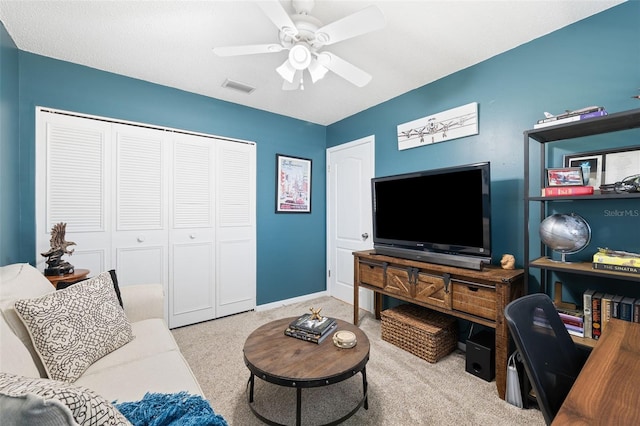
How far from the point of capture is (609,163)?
5.70ft

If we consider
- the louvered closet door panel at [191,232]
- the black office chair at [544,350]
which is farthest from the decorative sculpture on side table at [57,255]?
the black office chair at [544,350]

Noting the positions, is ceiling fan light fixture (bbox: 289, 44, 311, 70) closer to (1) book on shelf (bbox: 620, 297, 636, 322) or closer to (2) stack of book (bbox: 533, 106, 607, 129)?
(2) stack of book (bbox: 533, 106, 607, 129)

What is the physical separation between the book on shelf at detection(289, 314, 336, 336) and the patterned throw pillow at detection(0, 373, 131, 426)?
1.22 m

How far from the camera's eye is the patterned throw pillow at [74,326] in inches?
47.0

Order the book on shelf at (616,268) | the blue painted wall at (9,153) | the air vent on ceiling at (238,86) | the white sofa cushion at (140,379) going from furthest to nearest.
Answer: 1. the air vent on ceiling at (238,86)
2. the blue painted wall at (9,153)
3. the book on shelf at (616,268)
4. the white sofa cushion at (140,379)

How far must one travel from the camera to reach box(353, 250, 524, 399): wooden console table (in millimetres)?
1815

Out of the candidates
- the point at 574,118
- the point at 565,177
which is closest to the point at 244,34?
the point at 574,118

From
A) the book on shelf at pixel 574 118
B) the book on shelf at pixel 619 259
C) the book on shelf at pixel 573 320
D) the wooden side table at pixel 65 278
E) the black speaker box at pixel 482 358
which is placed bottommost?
the black speaker box at pixel 482 358

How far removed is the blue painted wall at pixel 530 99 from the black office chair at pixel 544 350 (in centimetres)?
118

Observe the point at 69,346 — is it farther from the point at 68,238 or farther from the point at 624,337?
the point at 624,337

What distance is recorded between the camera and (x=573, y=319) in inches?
65.8

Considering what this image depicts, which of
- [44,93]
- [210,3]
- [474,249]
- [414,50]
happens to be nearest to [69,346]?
[210,3]

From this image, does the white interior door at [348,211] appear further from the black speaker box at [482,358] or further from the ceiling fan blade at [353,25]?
the ceiling fan blade at [353,25]

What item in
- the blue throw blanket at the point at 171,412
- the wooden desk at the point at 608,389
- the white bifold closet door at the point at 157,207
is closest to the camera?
the wooden desk at the point at 608,389
